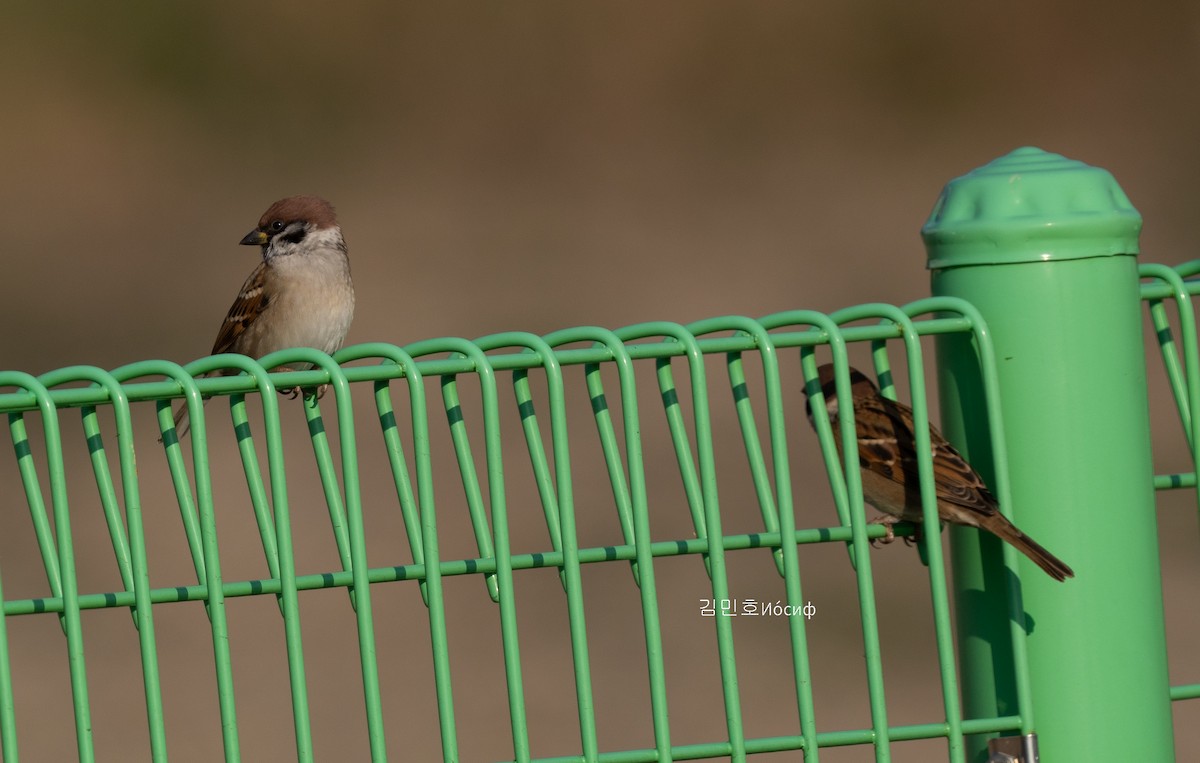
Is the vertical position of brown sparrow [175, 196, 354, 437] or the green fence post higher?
brown sparrow [175, 196, 354, 437]

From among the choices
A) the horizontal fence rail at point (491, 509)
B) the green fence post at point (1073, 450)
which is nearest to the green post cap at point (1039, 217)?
the green fence post at point (1073, 450)

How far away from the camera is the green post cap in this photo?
2.50m

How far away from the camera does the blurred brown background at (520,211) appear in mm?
6750

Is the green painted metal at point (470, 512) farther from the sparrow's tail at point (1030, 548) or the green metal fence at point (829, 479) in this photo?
the sparrow's tail at point (1030, 548)

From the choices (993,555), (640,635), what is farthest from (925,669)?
(993,555)

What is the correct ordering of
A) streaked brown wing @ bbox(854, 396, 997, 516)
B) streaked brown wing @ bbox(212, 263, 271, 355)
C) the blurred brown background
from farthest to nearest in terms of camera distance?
1. the blurred brown background
2. streaked brown wing @ bbox(212, 263, 271, 355)
3. streaked brown wing @ bbox(854, 396, 997, 516)

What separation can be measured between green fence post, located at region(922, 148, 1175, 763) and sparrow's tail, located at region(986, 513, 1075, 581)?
28 millimetres

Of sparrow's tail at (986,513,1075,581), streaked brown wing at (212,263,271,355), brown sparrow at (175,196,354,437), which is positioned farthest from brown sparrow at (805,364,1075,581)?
streaked brown wing at (212,263,271,355)

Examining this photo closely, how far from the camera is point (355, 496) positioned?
212cm

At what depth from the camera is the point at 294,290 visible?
5.31 m

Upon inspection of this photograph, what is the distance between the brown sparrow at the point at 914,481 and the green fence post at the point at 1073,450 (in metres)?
0.03

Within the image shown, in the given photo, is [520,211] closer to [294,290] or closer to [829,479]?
[294,290]

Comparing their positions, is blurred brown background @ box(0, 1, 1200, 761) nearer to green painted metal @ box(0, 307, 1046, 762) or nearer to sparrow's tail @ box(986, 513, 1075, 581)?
sparrow's tail @ box(986, 513, 1075, 581)

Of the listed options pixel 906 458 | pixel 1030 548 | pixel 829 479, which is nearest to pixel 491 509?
pixel 829 479
